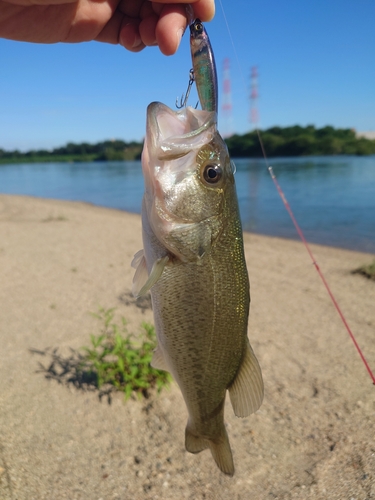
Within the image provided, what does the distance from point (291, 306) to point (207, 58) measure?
5359mm

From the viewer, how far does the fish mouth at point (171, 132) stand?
1879 millimetres

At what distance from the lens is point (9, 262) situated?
8.05 meters

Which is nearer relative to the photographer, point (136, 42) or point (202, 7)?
point (202, 7)

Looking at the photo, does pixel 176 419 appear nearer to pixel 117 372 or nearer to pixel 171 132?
pixel 117 372

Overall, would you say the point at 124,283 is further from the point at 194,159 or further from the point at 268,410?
the point at 194,159

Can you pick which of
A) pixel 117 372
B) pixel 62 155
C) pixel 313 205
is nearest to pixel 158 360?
pixel 117 372

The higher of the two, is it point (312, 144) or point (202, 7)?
point (202, 7)

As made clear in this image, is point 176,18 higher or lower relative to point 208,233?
higher

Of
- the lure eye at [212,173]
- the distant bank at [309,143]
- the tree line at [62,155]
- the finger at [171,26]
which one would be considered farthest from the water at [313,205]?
the tree line at [62,155]

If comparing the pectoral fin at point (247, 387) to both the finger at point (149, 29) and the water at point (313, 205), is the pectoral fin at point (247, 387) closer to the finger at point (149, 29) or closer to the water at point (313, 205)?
the finger at point (149, 29)

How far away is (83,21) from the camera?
2717 mm

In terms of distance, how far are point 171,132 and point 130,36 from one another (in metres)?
1.26

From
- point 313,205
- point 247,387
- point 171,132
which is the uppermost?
point 171,132

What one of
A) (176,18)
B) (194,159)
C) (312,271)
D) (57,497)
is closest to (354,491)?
(57,497)
